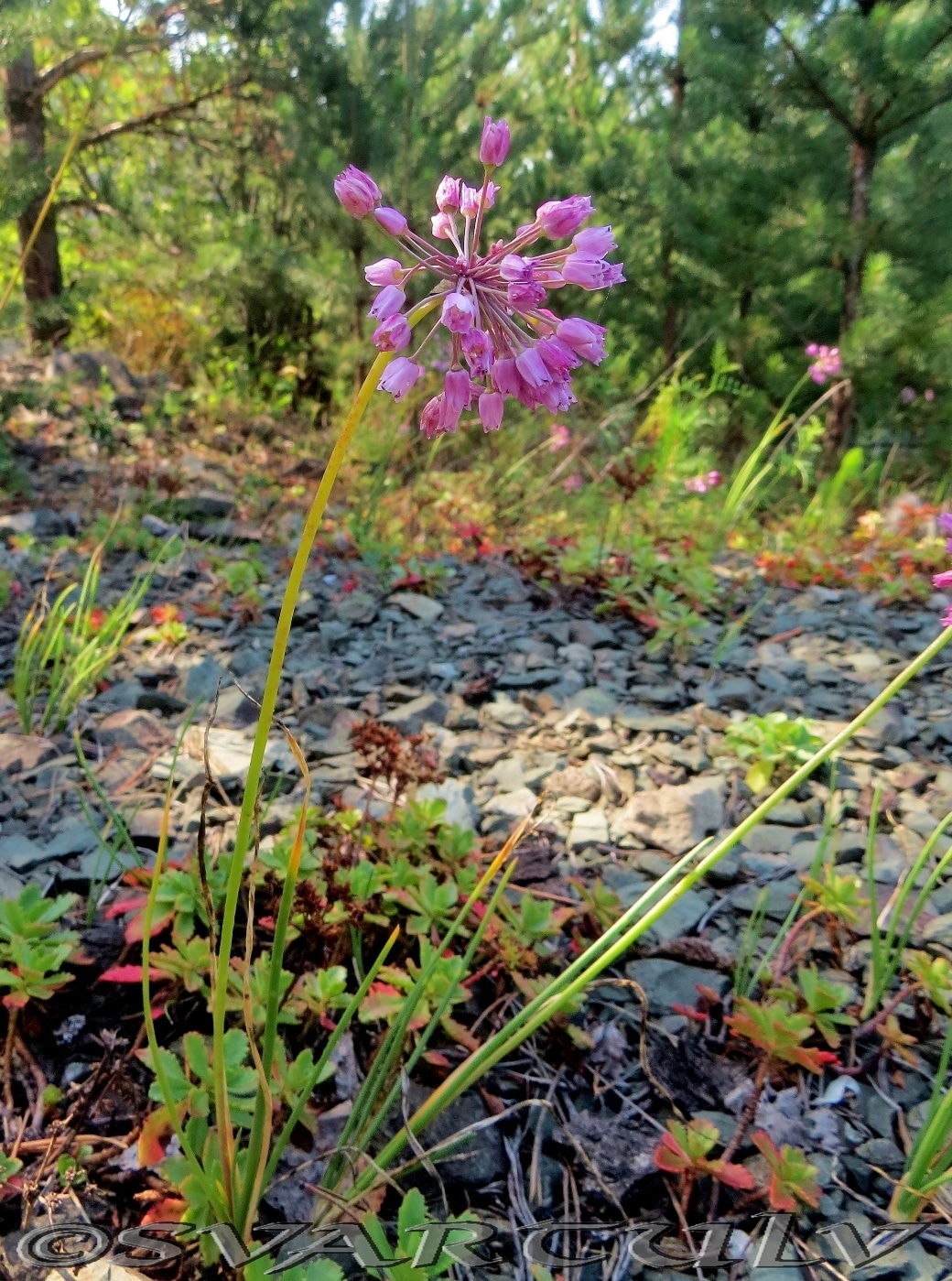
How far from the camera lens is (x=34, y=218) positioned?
543cm

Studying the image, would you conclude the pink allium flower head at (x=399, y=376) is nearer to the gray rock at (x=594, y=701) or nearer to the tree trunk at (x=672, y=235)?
the gray rock at (x=594, y=701)

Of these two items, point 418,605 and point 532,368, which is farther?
point 418,605

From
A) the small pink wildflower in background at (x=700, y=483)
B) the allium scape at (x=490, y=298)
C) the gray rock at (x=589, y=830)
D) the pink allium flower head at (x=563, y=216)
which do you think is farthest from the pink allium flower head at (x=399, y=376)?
the small pink wildflower in background at (x=700, y=483)

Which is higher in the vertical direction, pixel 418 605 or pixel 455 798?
pixel 418 605

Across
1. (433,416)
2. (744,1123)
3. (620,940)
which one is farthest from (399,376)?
(744,1123)

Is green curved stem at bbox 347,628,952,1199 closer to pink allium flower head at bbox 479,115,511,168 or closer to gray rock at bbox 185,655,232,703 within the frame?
pink allium flower head at bbox 479,115,511,168

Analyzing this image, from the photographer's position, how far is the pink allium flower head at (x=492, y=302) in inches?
34.6

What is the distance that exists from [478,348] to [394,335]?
87 mm

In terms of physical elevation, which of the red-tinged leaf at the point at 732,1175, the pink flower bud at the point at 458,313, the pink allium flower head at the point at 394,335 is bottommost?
the red-tinged leaf at the point at 732,1175

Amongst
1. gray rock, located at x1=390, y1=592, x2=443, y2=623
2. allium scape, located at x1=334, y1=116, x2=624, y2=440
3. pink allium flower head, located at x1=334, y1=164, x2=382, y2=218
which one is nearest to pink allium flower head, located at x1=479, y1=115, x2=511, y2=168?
allium scape, located at x1=334, y1=116, x2=624, y2=440

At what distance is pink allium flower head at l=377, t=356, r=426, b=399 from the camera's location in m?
0.93

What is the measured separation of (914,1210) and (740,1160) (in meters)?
0.22

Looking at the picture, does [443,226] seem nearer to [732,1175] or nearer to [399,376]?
[399,376]

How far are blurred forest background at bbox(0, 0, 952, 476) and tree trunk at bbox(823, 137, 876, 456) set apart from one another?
0.02 m
